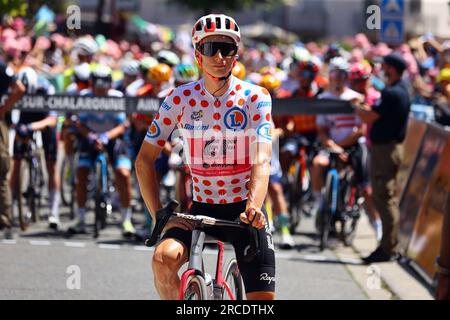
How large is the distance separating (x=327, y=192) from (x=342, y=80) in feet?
4.69

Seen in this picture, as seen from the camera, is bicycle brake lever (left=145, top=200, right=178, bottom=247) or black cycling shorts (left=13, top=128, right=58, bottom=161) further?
black cycling shorts (left=13, top=128, right=58, bottom=161)

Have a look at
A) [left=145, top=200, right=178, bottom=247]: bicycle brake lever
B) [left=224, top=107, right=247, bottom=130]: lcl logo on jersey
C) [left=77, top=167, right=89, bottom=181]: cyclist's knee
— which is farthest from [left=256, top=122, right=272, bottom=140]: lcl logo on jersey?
[left=77, top=167, right=89, bottom=181]: cyclist's knee

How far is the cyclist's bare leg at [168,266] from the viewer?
5.54 meters

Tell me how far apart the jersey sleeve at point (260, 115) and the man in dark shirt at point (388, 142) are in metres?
5.34

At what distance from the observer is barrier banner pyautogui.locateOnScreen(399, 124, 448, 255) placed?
1117cm

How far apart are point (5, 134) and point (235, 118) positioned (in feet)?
20.3

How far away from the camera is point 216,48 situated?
5.83 metres

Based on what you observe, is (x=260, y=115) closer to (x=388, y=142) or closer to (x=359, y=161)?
(x=388, y=142)

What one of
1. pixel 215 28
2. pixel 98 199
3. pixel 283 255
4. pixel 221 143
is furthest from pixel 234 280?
pixel 98 199

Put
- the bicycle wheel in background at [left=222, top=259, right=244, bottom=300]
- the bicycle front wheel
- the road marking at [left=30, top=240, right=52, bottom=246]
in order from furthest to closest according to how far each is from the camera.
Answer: the road marking at [left=30, top=240, right=52, bottom=246]
the bicycle wheel in background at [left=222, top=259, right=244, bottom=300]
the bicycle front wheel

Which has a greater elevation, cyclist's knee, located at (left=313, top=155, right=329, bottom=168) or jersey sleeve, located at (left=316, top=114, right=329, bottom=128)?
jersey sleeve, located at (left=316, top=114, right=329, bottom=128)

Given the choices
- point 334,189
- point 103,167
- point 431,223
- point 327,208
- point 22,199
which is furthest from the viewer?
point 22,199

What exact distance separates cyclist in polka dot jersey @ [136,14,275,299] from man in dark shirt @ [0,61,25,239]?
565cm

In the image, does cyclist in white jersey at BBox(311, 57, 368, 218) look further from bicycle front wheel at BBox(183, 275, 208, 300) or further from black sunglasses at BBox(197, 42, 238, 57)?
bicycle front wheel at BBox(183, 275, 208, 300)
